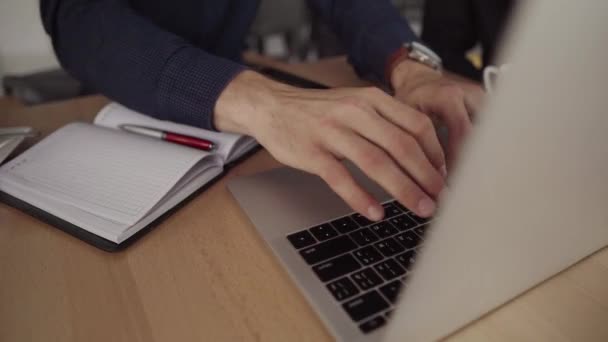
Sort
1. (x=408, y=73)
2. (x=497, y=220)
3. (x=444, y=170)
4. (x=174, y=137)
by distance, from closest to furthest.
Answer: (x=497, y=220) → (x=444, y=170) → (x=174, y=137) → (x=408, y=73)

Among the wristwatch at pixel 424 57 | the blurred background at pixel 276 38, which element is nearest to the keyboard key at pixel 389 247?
the wristwatch at pixel 424 57

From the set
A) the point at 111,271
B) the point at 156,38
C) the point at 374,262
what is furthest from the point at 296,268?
the point at 156,38

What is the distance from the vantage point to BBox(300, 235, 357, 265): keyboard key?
0.34m

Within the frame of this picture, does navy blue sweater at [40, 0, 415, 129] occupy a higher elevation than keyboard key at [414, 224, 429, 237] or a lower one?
higher

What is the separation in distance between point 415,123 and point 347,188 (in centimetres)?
10

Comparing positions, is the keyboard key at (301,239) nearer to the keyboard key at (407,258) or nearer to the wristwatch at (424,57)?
the keyboard key at (407,258)

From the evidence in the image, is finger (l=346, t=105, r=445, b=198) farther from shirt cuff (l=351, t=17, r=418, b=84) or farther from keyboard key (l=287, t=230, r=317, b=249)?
shirt cuff (l=351, t=17, r=418, b=84)

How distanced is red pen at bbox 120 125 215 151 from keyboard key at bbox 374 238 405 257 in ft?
0.84

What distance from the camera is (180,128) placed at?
55cm

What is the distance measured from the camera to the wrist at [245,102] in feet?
1.49

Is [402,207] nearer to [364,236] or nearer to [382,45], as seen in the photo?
[364,236]

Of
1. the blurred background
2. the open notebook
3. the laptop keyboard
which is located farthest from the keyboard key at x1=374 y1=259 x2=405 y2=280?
the blurred background

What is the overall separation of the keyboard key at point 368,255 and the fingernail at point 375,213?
0.03 meters

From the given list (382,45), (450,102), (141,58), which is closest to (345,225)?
(450,102)
